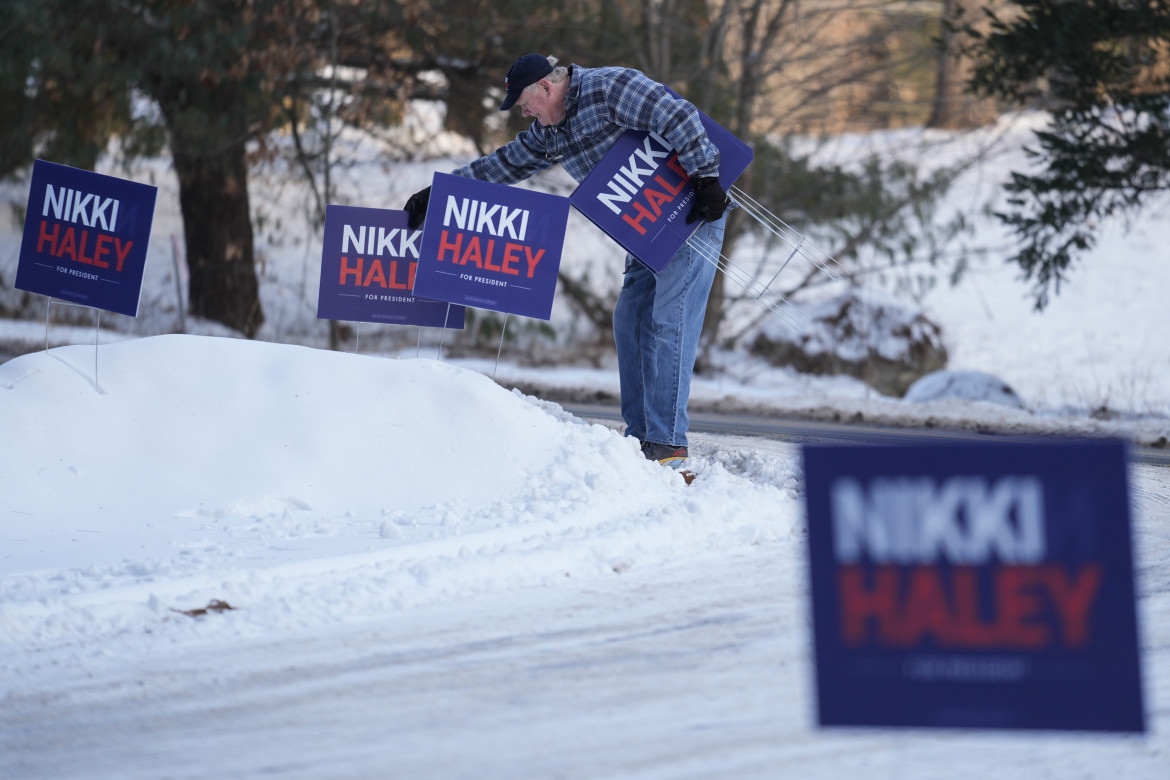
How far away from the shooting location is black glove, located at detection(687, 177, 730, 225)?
4.58 metres

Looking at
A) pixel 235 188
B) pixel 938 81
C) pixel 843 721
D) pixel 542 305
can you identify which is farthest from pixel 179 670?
pixel 938 81

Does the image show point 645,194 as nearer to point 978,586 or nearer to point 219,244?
point 978,586

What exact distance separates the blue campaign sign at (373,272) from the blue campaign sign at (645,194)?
111 cm

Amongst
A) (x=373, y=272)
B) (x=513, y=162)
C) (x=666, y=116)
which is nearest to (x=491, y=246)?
(x=513, y=162)

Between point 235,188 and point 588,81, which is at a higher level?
point 235,188

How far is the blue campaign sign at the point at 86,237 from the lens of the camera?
4.77 meters

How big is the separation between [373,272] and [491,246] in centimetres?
71

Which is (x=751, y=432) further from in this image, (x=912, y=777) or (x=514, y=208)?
(x=912, y=777)

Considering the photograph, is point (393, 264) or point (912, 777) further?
point (393, 264)

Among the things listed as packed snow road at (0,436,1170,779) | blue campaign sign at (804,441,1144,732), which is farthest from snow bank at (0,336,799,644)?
blue campaign sign at (804,441,1144,732)

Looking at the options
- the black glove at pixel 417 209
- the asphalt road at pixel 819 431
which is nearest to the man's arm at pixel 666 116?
the black glove at pixel 417 209

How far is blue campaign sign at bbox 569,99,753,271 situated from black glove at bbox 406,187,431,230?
0.98m

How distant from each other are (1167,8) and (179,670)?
7.89 meters

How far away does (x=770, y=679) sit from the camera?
100 inches
